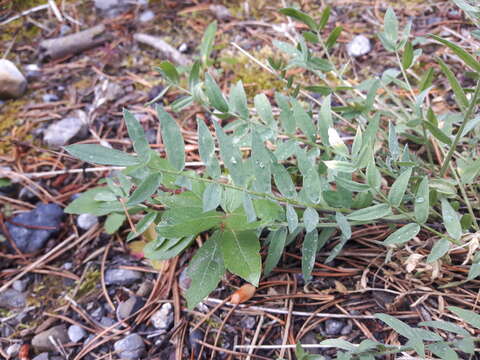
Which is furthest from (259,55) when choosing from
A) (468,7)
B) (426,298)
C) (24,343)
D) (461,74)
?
(24,343)

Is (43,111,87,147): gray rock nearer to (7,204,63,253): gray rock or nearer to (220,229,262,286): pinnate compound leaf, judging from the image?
(7,204,63,253): gray rock

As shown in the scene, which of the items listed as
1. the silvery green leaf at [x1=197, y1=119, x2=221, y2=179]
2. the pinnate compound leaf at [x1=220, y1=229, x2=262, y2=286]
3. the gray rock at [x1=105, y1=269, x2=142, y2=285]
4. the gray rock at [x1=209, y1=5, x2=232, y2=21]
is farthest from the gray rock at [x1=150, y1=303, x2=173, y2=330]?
the gray rock at [x1=209, y1=5, x2=232, y2=21]

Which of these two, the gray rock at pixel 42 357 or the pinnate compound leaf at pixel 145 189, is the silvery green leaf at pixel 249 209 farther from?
the gray rock at pixel 42 357

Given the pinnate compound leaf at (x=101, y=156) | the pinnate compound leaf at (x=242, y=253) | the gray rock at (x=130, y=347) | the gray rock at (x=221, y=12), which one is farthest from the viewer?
the gray rock at (x=221, y=12)

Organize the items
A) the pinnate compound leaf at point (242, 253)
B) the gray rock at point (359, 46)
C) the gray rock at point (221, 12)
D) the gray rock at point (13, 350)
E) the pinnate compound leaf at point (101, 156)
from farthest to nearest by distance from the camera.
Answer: the gray rock at point (221, 12) < the gray rock at point (359, 46) < the gray rock at point (13, 350) < the pinnate compound leaf at point (242, 253) < the pinnate compound leaf at point (101, 156)

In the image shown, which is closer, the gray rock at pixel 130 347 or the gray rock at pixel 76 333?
the gray rock at pixel 130 347

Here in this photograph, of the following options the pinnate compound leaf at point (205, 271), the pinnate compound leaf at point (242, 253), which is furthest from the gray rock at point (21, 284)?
the pinnate compound leaf at point (242, 253)

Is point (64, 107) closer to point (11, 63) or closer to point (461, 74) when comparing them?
point (11, 63)
